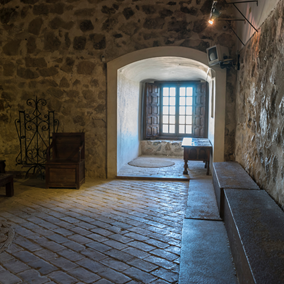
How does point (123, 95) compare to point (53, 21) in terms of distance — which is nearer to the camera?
point (53, 21)

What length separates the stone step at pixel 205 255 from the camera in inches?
76.0

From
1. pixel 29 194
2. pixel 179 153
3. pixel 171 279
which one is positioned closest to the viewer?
pixel 171 279

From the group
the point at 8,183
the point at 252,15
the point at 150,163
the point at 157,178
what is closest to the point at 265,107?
the point at 252,15

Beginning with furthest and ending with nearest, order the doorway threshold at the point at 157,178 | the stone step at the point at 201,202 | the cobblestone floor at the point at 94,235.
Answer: the doorway threshold at the point at 157,178 < the stone step at the point at 201,202 < the cobblestone floor at the point at 94,235

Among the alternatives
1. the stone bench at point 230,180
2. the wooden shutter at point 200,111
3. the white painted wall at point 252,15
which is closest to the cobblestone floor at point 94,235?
the stone bench at point 230,180

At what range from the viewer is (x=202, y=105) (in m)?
8.07

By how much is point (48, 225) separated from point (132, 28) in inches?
146

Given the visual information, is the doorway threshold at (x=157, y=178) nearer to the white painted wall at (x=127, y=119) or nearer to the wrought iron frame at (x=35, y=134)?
the white painted wall at (x=127, y=119)

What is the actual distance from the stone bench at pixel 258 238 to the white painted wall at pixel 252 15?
1.81 meters

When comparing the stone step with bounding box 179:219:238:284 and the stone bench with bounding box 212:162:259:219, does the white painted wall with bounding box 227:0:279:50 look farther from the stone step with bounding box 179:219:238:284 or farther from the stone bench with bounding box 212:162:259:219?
the stone step with bounding box 179:219:238:284

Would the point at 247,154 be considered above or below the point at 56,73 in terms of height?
below

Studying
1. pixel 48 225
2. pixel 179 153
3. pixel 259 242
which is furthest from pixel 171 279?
pixel 179 153

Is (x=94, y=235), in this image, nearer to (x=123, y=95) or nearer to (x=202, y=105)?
(x=123, y=95)

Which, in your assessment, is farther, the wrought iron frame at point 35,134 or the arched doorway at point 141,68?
the wrought iron frame at point 35,134
